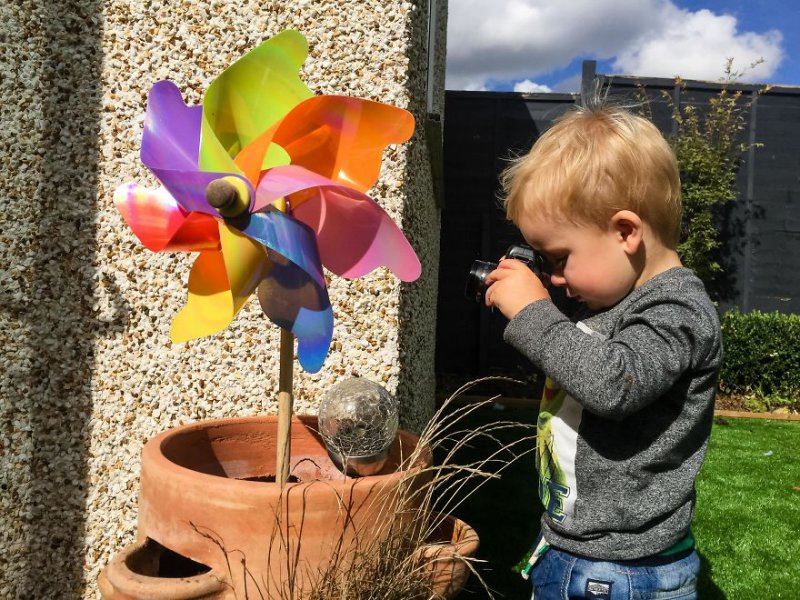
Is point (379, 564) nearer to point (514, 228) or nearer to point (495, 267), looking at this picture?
point (495, 267)

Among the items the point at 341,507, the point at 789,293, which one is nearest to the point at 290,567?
the point at 341,507

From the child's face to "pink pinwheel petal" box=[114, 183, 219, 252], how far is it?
25.3 inches

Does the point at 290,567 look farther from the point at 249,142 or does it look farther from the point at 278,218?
the point at 249,142

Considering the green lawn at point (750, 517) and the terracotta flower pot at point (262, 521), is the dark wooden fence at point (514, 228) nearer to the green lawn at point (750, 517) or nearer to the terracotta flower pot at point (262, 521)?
the green lawn at point (750, 517)

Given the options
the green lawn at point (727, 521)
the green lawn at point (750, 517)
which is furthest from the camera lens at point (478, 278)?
the green lawn at point (750, 517)

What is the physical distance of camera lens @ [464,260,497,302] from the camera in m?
1.40

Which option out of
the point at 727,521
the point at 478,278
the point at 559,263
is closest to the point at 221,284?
the point at 478,278

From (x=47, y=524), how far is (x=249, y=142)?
1337mm

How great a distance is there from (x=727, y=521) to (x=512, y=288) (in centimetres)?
267

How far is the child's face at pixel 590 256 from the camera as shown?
123cm

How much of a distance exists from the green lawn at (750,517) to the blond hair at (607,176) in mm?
1971

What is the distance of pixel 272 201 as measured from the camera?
1.17 metres

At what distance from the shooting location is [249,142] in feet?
4.22

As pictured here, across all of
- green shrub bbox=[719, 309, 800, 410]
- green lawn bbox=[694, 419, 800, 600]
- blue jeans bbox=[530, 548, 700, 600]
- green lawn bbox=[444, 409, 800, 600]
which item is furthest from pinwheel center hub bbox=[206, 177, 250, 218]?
green shrub bbox=[719, 309, 800, 410]
